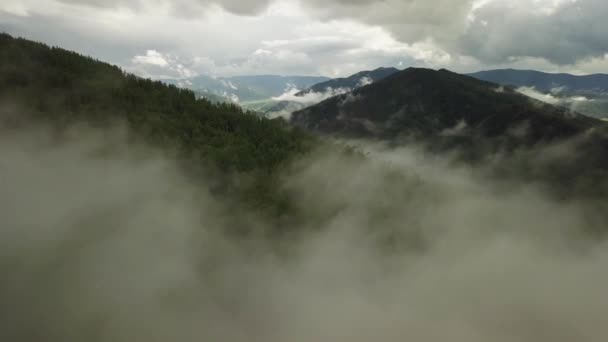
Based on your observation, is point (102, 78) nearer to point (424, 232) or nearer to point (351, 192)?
point (351, 192)

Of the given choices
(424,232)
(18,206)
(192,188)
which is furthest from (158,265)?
(424,232)

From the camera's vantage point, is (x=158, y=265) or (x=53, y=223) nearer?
(x=53, y=223)

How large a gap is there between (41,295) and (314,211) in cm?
5803

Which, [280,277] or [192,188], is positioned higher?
[192,188]

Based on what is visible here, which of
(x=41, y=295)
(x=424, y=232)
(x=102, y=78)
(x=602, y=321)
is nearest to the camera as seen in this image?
(x=41, y=295)

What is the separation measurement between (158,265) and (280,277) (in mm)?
30340

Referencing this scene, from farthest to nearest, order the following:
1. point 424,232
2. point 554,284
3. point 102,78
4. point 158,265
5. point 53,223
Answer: point 554,284, point 424,232, point 102,78, point 158,265, point 53,223

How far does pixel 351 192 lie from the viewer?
108938mm

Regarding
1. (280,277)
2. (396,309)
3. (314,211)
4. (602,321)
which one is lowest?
(602,321)

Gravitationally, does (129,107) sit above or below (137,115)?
above

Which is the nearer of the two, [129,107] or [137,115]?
[137,115]

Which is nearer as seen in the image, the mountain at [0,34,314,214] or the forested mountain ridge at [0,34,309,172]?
the mountain at [0,34,314,214]

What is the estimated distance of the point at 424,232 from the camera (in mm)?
138625

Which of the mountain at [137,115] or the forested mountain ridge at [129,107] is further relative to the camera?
the forested mountain ridge at [129,107]
